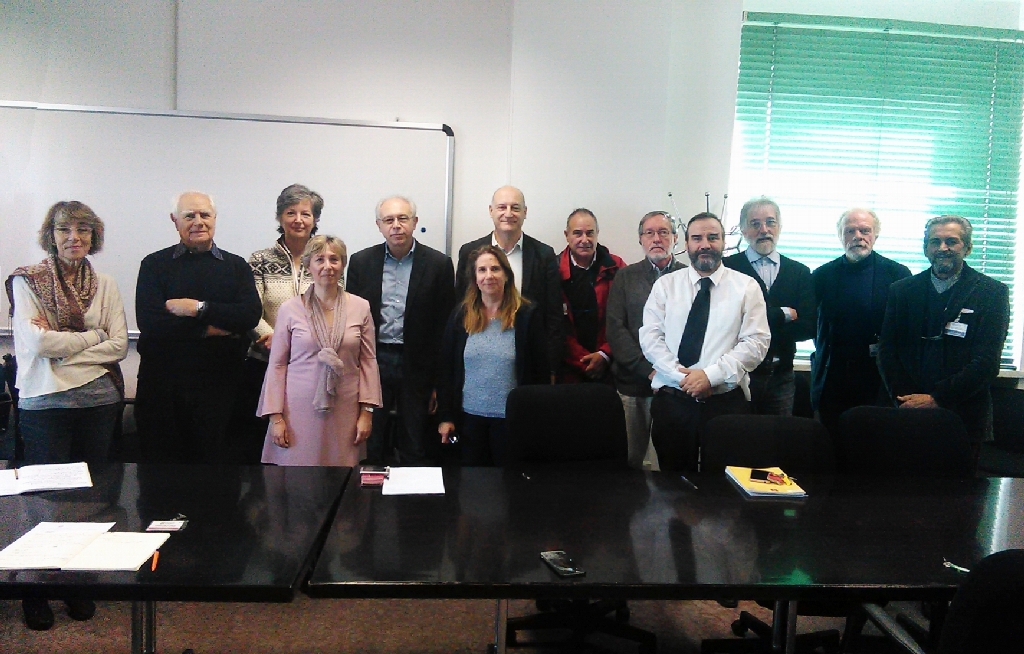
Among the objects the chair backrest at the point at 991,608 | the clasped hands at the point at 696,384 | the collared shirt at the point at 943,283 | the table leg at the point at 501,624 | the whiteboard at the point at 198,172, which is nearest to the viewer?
the chair backrest at the point at 991,608

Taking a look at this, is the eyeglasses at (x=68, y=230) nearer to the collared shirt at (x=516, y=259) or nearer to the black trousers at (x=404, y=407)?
the black trousers at (x=404, y=407)

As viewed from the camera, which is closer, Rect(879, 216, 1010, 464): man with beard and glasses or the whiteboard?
Rect(879, 216, 1010, 464): man with beard and glasses

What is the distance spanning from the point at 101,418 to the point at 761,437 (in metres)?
2.59

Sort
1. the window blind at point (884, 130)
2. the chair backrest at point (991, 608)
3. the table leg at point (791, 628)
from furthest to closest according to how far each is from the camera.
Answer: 1. the window blind at point (884, 130)
2. the table leg at point (791, 628)
3. the chair backrest at point (991, 608)

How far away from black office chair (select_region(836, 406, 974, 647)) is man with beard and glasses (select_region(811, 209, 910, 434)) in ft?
3.31

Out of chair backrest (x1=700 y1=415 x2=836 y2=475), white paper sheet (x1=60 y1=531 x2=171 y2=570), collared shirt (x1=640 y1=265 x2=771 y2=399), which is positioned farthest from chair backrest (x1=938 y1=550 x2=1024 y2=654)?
collared shirt (x1=640 y1=265 x2=771 y2=399)

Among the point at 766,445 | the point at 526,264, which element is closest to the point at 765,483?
the point at 766,445

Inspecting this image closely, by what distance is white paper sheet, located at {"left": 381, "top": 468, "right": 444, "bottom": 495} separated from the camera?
6.92ft

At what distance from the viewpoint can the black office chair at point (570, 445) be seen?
2.55 meters

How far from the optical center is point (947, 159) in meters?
4.82

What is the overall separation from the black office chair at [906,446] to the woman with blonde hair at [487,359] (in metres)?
1.22

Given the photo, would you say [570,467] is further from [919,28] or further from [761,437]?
[919,28]

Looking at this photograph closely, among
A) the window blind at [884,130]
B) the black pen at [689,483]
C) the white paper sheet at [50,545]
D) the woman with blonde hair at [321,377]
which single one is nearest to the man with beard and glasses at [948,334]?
the window blind at [884,130]

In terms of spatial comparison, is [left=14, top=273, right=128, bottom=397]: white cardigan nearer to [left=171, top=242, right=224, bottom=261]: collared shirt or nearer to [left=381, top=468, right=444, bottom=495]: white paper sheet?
[left=171, top=242, right=224, bottom=261]: collared shirt
